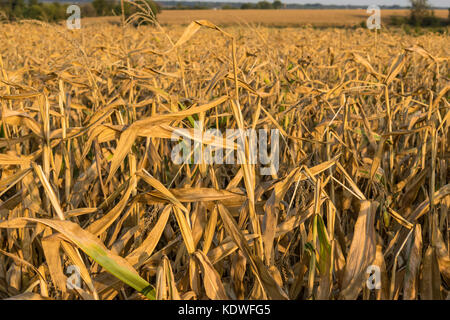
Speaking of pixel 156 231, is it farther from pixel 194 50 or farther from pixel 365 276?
pixel 194 50

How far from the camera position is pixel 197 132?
91 centimetres

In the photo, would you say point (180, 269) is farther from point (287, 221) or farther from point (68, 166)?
point (68, 166)

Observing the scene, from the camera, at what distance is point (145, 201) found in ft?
3.39

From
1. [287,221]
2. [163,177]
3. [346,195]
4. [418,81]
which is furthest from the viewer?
[418,81]

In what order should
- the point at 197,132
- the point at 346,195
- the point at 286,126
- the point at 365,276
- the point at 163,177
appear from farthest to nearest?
the point at 286,126 < the point at 163,177 < the point at 346,195 < the point at 365,276 < the point at 197,132

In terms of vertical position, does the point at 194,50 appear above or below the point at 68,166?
above

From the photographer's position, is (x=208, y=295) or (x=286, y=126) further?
(x=286, y=126)

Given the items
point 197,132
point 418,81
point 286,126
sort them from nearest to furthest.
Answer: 1. point 197,132
2. point 286,126
3. point 418,81

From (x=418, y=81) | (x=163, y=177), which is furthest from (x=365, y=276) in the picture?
(x=418, y=81)

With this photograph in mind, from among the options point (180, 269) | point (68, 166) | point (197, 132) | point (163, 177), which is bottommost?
point (180, 269)

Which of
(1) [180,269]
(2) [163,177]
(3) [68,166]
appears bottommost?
(1) [180,269]

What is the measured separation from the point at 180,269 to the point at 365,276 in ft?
1.67

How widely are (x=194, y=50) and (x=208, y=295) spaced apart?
4.48m

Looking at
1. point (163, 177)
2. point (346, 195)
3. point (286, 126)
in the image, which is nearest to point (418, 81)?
point (286, 126)
